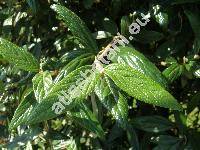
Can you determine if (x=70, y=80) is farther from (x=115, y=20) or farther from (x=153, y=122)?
(x=115, y=20)

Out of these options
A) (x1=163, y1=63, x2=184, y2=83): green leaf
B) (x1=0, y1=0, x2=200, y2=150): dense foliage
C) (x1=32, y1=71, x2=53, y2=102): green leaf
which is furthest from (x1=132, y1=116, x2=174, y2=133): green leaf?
(x1=32, y1=71, x2=53, y2=102): green leaf

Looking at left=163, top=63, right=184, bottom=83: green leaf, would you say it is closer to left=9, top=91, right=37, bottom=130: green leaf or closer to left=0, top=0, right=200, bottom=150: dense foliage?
left=0, top=0, right=200, bottom=150: dense foliage

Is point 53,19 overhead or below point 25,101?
overhead

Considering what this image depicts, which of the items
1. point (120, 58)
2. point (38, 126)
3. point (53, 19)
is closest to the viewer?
point (120, 58)

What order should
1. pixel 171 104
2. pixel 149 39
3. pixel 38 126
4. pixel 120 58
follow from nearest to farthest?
pixel 171 104 < pixel 120 58 < pixel 149 39 < pixel 38 126

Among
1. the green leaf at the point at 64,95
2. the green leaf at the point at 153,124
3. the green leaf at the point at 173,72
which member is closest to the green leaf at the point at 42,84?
Result: the green leaf at the point at 64,95

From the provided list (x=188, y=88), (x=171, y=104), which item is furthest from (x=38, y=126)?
(x=171, y=104)
